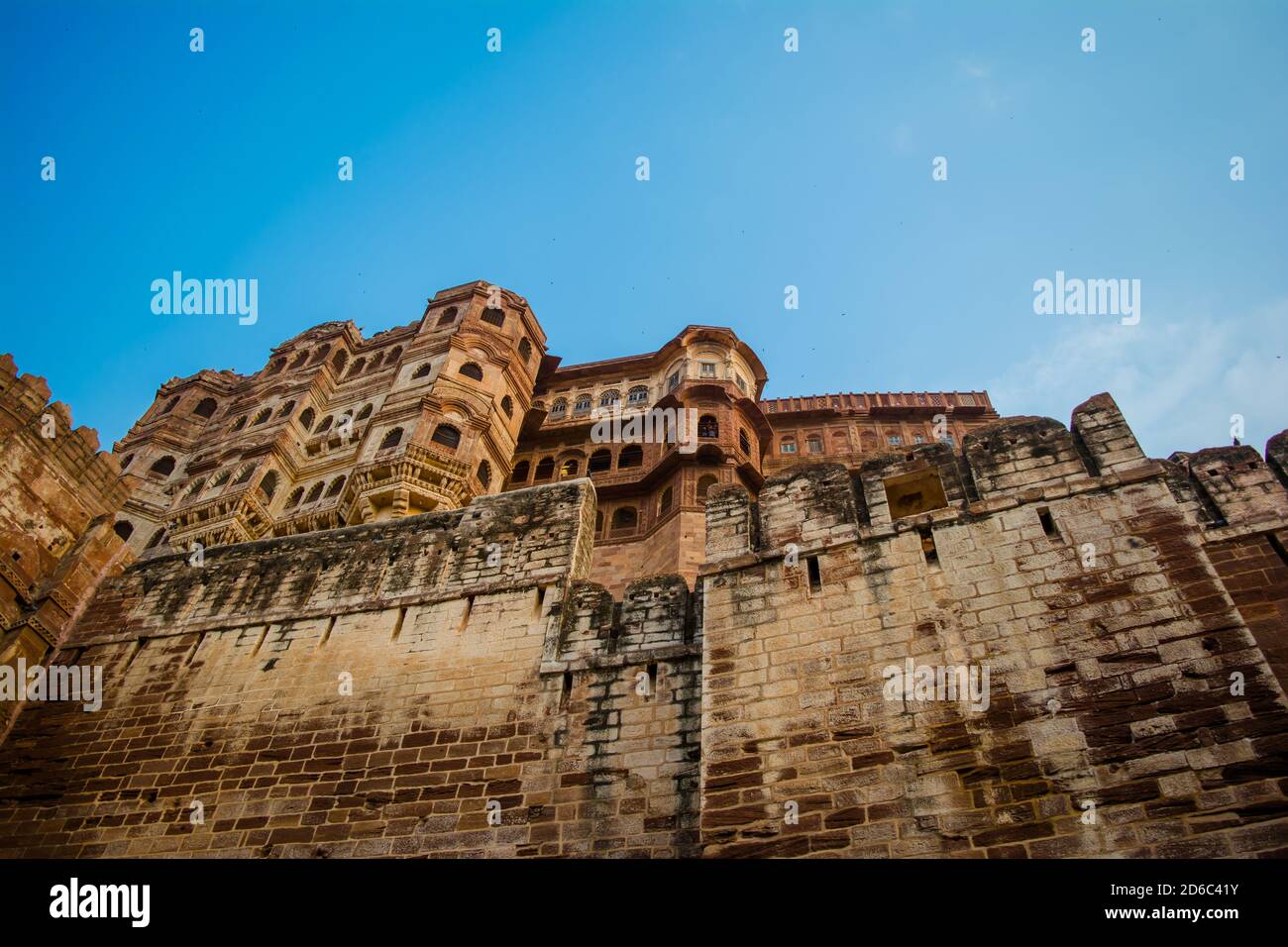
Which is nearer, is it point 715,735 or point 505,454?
point 715,735

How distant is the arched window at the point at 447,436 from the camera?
1077 inches

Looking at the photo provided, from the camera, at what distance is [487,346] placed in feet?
104

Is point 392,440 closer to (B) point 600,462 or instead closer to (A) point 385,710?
(B) point 600,462

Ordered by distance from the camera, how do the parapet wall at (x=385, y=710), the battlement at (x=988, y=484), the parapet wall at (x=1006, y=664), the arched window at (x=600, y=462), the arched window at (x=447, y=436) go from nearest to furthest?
the parapet wall at (x=1006, y=664)
the battlement at (x=988, y=484)
the parapet wall at (x=385, y=710)
the arched window at (x=447, y=436)
the arched window at (x=600, y=462)

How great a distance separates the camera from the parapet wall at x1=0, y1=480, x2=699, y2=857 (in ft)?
29.0

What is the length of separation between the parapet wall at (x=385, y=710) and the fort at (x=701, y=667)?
1.4 inches

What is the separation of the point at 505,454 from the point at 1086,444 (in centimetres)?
2290

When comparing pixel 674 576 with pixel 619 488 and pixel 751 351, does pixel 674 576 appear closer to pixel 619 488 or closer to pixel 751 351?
pixel 619 488

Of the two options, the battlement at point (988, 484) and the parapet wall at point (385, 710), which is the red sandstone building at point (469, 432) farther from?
the battlement at point (988, 484)

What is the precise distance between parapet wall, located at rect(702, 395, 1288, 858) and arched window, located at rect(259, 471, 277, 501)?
23058 millimetres

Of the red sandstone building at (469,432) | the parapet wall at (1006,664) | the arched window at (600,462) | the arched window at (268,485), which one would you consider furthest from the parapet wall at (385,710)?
the arched window at (600,462)

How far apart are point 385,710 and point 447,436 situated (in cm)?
1831
